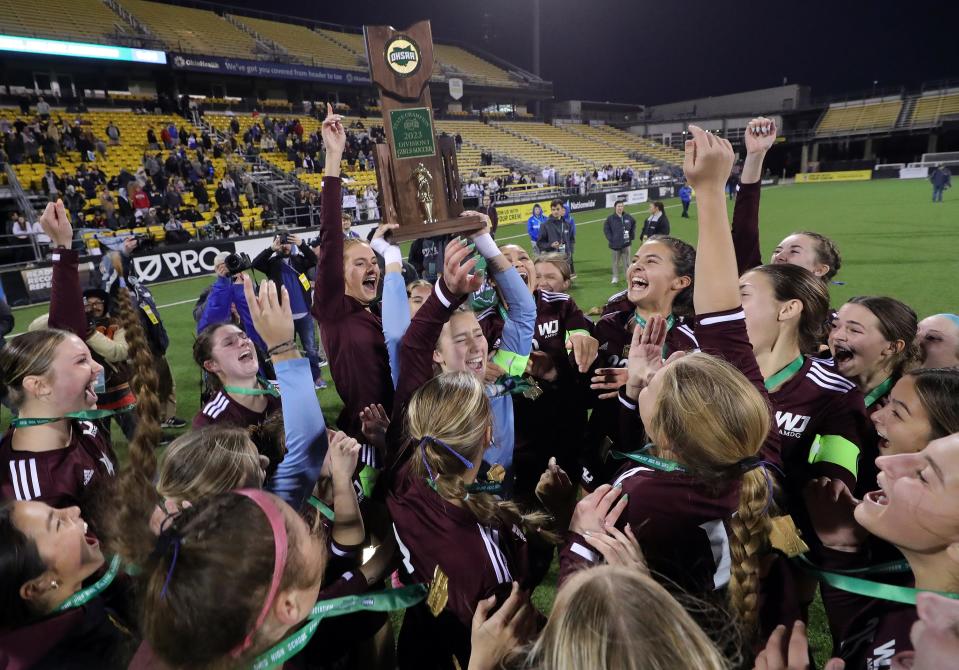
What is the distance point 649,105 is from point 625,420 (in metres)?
79.5

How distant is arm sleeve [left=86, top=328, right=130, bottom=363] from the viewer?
438cm

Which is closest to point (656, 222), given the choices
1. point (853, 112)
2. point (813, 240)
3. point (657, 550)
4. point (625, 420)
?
point (813, 240)

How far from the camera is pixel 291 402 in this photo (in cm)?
205

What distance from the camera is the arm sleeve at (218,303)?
5328 mm

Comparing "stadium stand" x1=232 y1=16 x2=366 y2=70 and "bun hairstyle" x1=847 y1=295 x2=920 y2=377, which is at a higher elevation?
"stadium stand" x1=232 y1=16 x2=366 y2=70

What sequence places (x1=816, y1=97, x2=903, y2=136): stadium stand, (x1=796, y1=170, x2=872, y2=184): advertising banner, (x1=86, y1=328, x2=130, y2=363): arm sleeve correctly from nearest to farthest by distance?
(x1=86, y1=328, x2=130, y2=363): arm sleeve, (x1=796, y1=170, x2=872, y2=184): advertising banner, (x1=816, y1=97, x2=903, y2=136): stadium stand

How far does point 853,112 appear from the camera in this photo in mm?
48500

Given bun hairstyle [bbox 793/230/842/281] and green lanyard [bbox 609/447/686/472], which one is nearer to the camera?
green lanyard [bbox 609/447/686/472]

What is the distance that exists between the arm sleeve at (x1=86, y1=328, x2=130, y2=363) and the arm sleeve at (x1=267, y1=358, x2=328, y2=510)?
305cm

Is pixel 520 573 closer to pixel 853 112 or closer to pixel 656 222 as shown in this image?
pixel 656 222

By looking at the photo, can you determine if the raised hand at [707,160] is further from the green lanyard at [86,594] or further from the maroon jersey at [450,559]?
the green lanyard at [86,594]

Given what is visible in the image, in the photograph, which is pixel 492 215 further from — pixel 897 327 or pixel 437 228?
pixel 897 327

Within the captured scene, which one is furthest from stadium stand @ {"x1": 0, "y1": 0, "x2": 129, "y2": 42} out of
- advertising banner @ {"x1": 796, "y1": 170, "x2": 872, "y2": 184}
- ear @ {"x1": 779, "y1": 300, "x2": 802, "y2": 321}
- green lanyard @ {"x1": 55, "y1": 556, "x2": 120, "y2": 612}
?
advertising banner @ {"x1": 796, "y1": 170, "x2": 872, "y2": 184}

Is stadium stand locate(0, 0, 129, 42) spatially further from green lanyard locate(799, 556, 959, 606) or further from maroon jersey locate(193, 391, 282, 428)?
green lanyard locate(799, 556, 959, 606)
